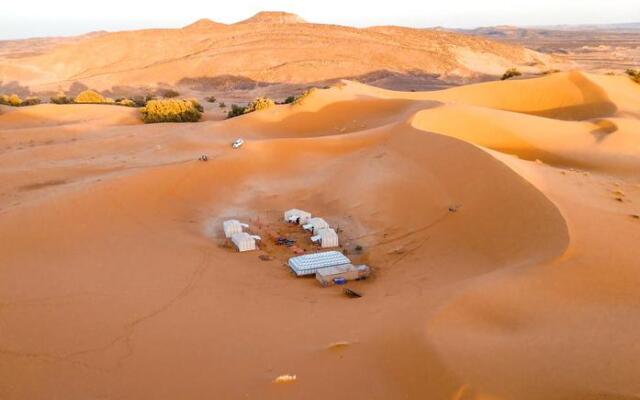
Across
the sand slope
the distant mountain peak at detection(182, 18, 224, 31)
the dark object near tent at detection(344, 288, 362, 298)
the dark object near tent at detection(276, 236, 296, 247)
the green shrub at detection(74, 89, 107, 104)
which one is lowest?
the dark object near tent at detection(276, 236, 296, 247)

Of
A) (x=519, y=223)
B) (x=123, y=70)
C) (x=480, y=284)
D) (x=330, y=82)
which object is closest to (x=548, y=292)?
(x=480, y=284)

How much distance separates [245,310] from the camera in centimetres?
811

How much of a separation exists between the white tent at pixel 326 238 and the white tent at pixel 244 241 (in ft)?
4.19

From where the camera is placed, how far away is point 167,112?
26.8m

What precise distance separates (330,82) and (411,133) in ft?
95.4

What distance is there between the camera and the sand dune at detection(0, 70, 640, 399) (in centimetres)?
615

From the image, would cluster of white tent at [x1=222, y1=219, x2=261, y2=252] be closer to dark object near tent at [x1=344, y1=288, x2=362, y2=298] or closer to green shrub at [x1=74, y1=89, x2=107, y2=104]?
dark object near tent at [x1=344, y1=288, x2=362, y2=298]

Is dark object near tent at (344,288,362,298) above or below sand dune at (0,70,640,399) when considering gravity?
below

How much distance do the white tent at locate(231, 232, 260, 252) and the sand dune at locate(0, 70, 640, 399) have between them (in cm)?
30

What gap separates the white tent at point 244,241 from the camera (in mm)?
10766

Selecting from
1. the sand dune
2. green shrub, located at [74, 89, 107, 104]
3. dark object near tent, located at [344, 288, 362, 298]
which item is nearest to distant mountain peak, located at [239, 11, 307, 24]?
green shrub, located at [74, 89, 107, 104]

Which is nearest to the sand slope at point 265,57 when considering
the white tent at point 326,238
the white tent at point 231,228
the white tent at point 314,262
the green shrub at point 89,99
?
the green shrub at point 89,99

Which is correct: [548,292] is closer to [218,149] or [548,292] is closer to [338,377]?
[338,377]

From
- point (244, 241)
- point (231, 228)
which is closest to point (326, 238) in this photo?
point (244, 241)
